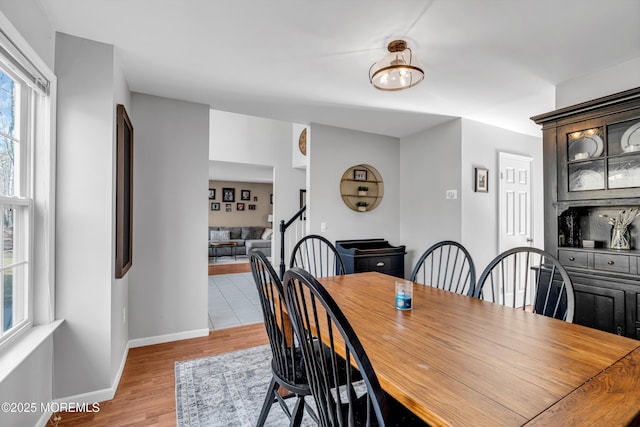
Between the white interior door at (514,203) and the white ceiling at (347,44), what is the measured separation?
3.46 feet

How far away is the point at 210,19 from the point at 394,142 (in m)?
3.15

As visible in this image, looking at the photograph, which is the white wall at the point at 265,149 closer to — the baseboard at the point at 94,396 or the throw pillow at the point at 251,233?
the throw pillow at the point at 251,233

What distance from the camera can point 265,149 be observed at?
6738mm

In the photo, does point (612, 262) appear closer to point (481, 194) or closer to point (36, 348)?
point (481, 194)

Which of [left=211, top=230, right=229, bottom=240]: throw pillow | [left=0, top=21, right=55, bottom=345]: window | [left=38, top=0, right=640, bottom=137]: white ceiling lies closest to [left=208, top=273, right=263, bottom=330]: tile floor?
[left=0, top=21, right=55, bottom=345]: window

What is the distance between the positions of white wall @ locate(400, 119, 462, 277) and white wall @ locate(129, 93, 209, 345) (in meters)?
2.66

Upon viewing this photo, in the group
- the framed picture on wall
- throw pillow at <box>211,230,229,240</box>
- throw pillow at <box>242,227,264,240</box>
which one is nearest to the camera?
the framed picture on wall

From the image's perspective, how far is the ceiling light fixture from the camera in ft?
6.35

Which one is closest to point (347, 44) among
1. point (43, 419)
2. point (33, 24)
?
point (33, 24)

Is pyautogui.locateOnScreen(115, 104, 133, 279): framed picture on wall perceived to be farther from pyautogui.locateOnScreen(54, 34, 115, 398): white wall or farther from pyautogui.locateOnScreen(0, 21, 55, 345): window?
pyautogui.locateOnScreen(0, 21, 55, 345): window

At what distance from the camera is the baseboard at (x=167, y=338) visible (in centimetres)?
284

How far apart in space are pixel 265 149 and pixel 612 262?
585 cm

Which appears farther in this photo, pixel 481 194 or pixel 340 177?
pixel 340 177

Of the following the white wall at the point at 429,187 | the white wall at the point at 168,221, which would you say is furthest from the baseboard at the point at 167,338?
the white wall at the point at 429,187
